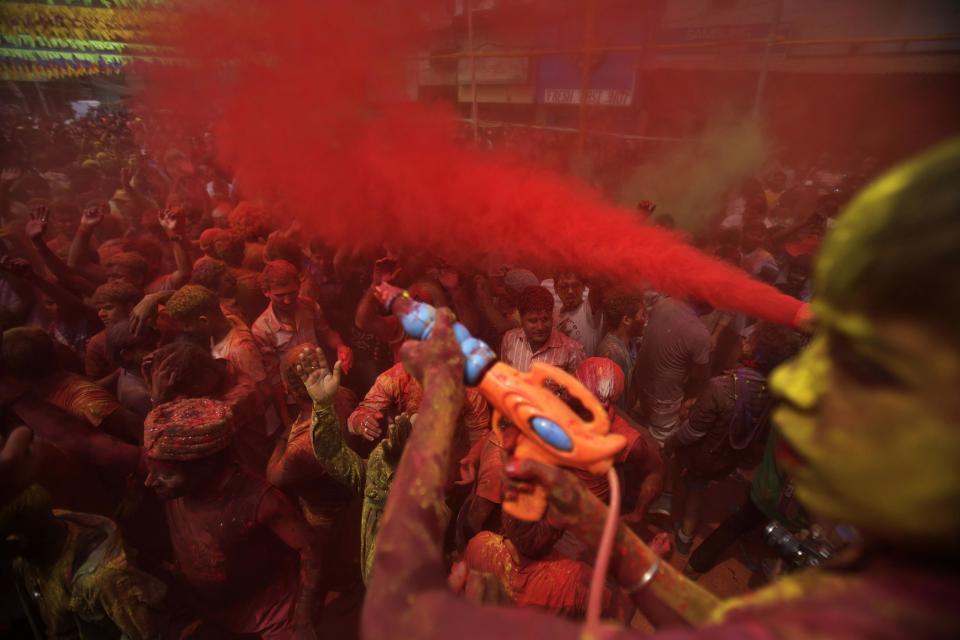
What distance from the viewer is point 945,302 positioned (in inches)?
26.5

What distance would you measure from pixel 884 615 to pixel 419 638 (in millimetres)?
856

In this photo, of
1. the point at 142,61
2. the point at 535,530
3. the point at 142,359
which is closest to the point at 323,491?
the point at 535,530

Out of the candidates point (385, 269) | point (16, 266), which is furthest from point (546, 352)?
point (16, 266)

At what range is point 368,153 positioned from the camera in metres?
7.61

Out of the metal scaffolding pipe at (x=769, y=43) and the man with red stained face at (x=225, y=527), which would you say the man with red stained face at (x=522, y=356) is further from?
the metal scaffolding pipe at (x=769, y=43)

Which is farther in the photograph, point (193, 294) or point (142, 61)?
point (142, 61)

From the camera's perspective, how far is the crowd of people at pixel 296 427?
2.47m

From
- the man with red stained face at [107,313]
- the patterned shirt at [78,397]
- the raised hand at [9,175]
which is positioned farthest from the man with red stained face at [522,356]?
the raised hand at [9,175]

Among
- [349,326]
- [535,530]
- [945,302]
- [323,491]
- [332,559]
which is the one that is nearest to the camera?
[945,302]

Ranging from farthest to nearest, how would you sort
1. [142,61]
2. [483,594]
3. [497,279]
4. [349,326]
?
1. [142,61]
2. [497,279]
3. [349,326]
4. [483,594]

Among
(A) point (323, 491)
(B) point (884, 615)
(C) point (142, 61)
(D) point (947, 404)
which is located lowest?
(A) point (323, 491)

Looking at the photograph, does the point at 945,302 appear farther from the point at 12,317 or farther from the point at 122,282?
the point at 12,317

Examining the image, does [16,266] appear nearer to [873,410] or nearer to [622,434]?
[622,434]

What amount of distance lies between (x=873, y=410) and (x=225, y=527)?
3.12 meters
